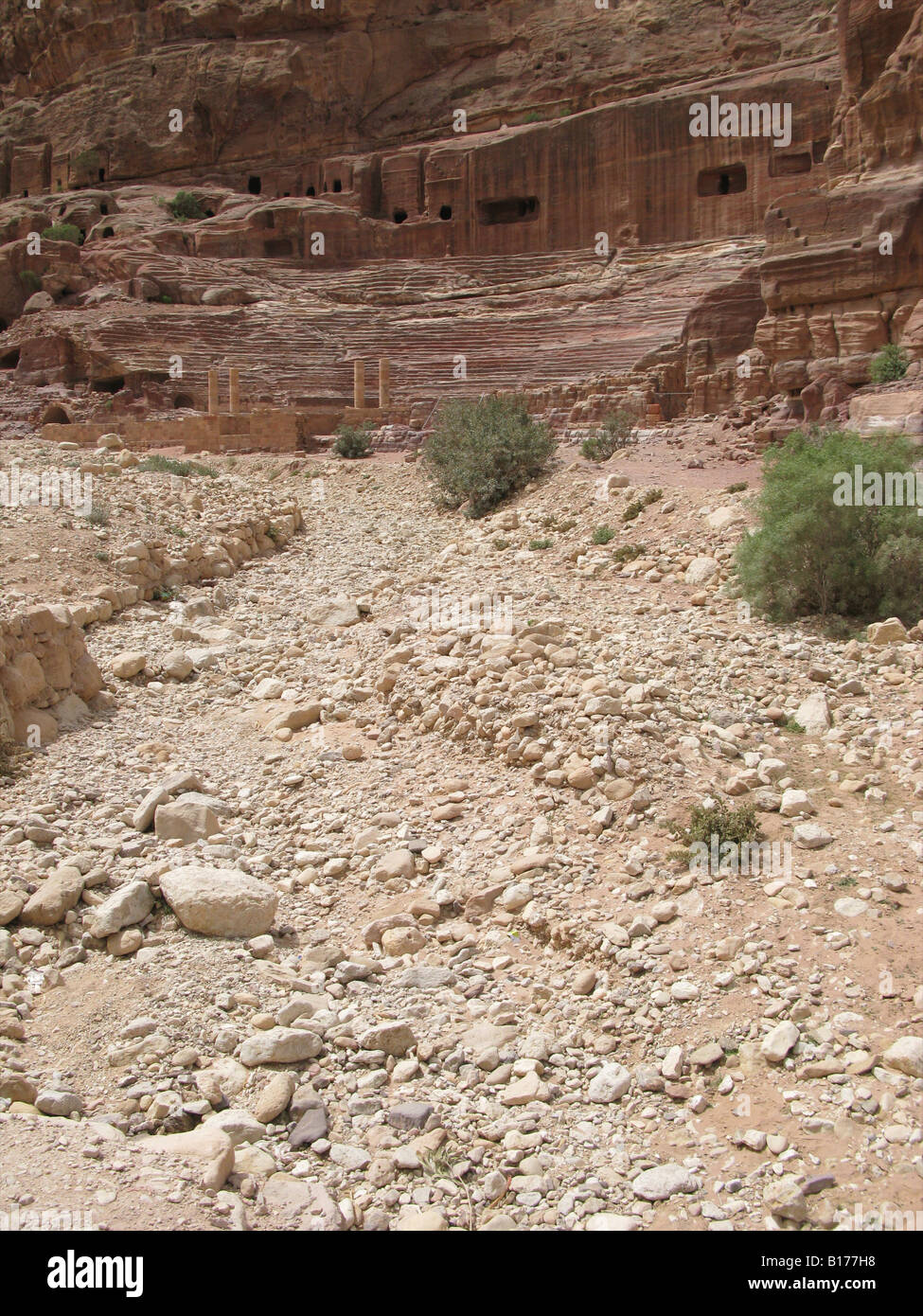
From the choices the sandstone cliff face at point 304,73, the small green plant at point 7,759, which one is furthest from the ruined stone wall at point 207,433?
the sandstone cliff face at point 304,73

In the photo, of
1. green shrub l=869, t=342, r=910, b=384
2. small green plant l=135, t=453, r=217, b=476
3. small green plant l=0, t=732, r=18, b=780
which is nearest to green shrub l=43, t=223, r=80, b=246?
small green plant l=135, t=453, r=217, b=476

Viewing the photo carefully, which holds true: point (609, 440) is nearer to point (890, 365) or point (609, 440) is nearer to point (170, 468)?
point (890, 365)

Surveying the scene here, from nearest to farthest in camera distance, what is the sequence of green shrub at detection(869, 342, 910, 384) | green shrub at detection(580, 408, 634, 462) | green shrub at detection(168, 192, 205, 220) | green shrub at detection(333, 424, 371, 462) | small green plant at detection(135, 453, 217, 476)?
green shrub at detection(869, 342, 910, 384), green shrub at detection(580, 408, 634, 462), small green plant at detection(135, 453, 217, 476), green shrub at detection(333, 424, 371, 462), green shrub at detection(168, 192, 205, 220)

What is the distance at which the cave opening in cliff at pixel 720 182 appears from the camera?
1224 inches

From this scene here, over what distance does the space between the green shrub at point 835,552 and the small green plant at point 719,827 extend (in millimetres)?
3839

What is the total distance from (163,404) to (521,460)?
669 inches

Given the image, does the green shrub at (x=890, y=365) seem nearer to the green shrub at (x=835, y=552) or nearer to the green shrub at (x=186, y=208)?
the green shrub at (x=835, y=552)

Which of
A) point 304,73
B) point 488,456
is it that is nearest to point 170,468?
point 488,456

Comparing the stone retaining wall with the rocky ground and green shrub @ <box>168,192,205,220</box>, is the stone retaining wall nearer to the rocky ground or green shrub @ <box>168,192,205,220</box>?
the rocky ground

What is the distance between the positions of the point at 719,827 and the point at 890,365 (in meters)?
10.8

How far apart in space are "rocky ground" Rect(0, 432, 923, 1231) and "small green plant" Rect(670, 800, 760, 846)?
92 millimetres

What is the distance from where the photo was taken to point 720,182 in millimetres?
31594

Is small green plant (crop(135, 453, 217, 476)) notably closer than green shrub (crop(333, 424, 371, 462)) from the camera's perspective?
Yes

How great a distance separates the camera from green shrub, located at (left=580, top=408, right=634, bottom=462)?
54.6 feet
